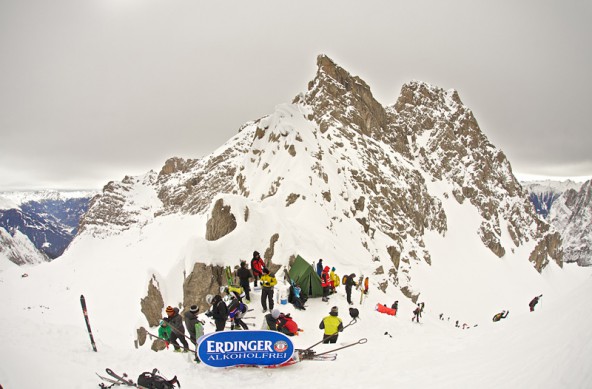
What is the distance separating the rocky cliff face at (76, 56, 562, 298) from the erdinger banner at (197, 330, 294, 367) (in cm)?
1138

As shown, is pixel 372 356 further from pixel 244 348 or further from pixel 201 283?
pixel 201 283

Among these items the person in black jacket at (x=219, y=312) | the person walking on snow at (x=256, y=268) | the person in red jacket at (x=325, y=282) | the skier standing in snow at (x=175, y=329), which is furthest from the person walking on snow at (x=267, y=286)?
the person in red jacket at (x=325, y=282)

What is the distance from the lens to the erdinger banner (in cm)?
866

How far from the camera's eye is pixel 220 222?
25.1 meters

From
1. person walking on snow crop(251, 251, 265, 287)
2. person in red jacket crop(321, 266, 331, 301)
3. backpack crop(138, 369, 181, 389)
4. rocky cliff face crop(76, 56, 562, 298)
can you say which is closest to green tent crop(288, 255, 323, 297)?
person in red jacket crop(321, 266, 331, 301)

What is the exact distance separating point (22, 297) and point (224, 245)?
59.0 m

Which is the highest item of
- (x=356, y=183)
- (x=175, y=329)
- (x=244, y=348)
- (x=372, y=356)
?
(x=356, y=183)

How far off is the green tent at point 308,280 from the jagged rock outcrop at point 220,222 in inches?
382

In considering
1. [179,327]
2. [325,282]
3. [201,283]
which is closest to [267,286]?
[179,327]

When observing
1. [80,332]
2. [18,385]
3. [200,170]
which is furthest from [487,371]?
[200,170]

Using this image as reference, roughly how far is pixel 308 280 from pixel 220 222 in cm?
1189

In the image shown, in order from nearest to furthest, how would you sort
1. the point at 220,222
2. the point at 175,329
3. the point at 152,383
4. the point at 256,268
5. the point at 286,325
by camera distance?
the point at 152,383 → the point at 175,329 → the point at 286,325 → the point at 256,268 → the point at 220,222

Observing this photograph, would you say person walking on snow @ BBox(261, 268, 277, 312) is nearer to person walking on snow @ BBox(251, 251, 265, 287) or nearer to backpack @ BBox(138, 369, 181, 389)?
person walking on snow @ BBox(251, 251, 265, 287)

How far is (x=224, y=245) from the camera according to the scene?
2055 centimetres
